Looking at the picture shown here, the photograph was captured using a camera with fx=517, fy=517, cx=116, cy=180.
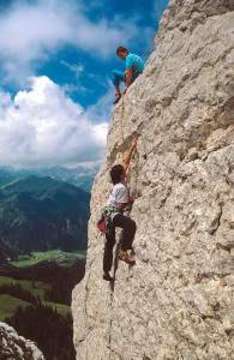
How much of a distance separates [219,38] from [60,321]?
146280 millimetres

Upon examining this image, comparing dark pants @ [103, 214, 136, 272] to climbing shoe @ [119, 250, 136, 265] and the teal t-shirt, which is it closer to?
climbing shoe @ [119, 250, 136, 265]

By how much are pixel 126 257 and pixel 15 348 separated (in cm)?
1933

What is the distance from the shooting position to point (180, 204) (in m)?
18.6

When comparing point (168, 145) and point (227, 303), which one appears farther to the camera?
point (168, 145)

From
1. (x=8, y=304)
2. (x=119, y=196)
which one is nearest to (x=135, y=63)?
(x=119, y=196)

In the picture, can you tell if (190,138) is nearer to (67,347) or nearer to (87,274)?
(87,274)

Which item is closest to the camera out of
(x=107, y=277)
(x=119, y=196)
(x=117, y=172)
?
(x=119, y=196)

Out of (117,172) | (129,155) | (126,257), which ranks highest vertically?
(129,155)

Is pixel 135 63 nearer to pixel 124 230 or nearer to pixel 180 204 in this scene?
pixel 124 230

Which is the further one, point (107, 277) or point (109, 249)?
point (107, 277)

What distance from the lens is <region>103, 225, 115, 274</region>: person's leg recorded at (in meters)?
22.1

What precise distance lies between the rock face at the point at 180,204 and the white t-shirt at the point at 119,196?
57cm

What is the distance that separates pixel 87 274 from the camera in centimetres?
2814

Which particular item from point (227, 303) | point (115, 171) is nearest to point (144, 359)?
point (227, 303)
